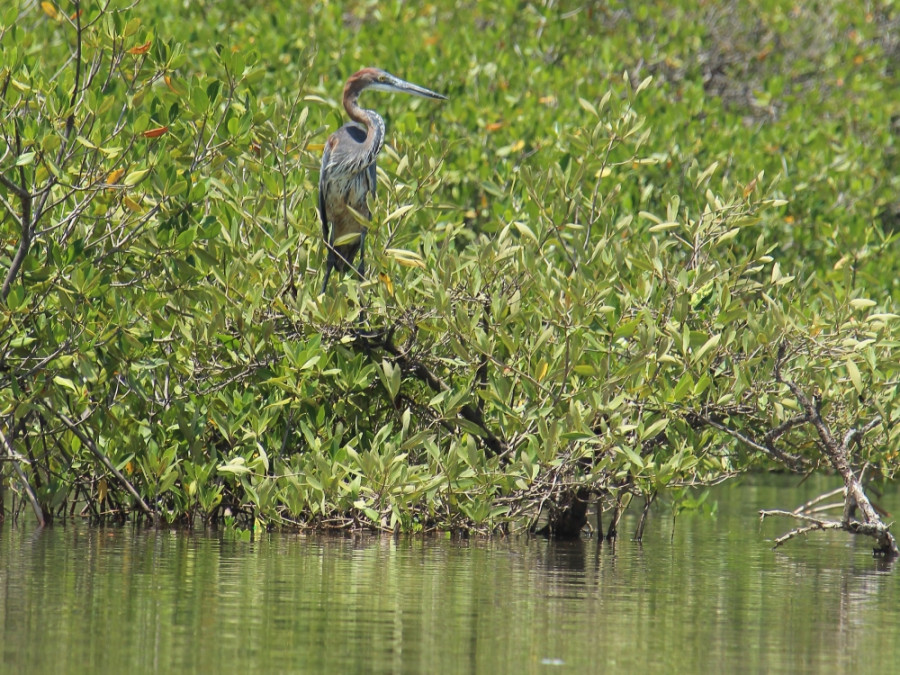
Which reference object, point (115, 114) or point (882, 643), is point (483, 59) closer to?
point (115, 114)

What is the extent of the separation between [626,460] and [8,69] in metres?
4.03

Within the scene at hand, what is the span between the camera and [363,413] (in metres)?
9.24

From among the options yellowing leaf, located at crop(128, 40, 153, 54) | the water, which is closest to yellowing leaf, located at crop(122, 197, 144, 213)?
yellowing leaf, located at crop(128, 40, 153, 54)

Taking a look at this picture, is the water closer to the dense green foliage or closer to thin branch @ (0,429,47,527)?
thin branch @ (0,429,47,527)

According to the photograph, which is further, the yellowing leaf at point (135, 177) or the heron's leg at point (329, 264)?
the heron's leg at point (329, 264)

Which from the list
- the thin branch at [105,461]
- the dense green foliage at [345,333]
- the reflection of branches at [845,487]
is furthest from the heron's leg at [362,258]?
the reflection of branches at [845,487]

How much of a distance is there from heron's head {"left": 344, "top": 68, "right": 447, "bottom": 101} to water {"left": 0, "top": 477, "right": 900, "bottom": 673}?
11.4 ft

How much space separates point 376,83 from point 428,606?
5.42 metres

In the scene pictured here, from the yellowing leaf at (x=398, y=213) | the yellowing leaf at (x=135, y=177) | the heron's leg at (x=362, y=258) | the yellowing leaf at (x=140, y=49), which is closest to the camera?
the yellowing leaf at (x=135, y=177)

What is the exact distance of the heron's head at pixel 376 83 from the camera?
10430mm

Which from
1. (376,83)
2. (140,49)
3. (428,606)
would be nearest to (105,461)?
(140,49)

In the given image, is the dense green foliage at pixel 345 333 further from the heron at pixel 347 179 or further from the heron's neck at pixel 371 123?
the heron's neck at pixel 371 123

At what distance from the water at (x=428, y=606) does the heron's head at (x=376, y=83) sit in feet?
11.4

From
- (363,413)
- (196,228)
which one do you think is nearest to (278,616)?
(196,228)
